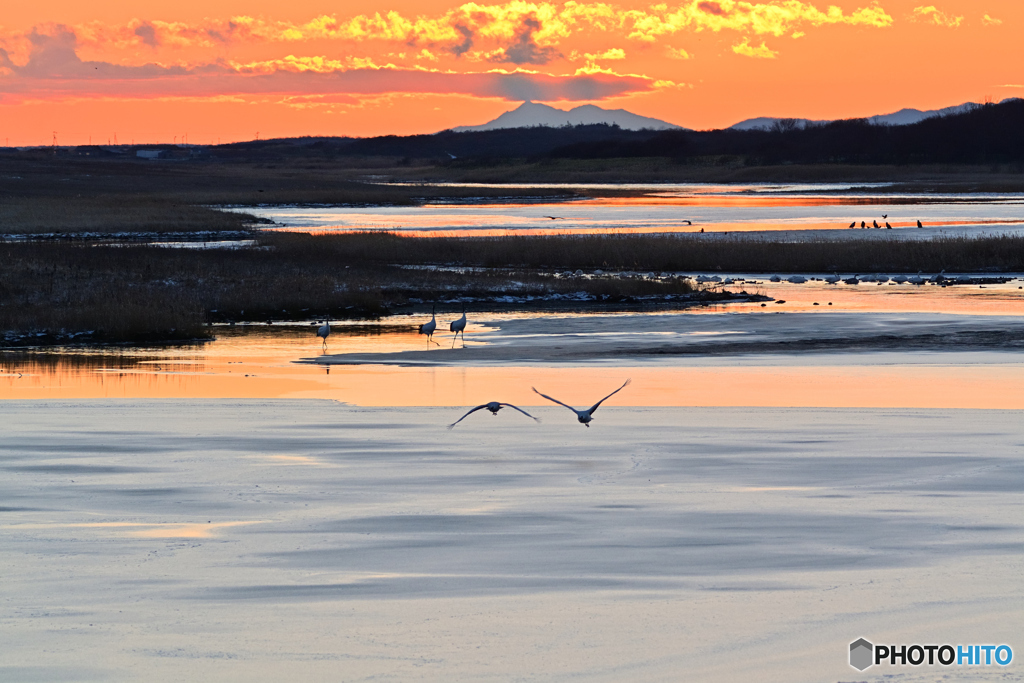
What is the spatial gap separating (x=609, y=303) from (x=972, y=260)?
17.4 metres

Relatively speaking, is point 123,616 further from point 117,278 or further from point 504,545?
point 117,278

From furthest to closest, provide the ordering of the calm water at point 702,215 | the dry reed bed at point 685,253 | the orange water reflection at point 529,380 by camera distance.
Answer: the calm water at point 702,215 → the dry reed bed at point 685,253 → the orange water reflection at point 529,380

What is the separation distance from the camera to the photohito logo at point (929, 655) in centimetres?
687

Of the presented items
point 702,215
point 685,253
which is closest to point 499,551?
point 685,253

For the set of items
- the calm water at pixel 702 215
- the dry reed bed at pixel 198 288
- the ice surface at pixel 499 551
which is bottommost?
the ice surface at pixel 499 551

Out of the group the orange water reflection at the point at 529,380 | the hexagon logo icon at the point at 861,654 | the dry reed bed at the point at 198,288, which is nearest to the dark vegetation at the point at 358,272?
the dry reed bed at the point at 198,288

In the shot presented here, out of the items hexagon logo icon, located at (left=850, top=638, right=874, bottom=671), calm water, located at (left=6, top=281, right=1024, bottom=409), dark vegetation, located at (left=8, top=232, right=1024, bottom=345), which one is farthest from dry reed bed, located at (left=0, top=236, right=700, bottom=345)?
hexagon logo icon, located at (left=850, top=638, right=874, bottom=671)

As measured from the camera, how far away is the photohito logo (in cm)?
687

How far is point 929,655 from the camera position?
22.9 feet

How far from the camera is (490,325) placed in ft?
103

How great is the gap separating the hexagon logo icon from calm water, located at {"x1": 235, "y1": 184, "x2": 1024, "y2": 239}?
52136mm

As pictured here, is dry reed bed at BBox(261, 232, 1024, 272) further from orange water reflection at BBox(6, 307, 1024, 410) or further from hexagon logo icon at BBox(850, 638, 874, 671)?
hexagon logo icon at BBox(850, 638, 874, 671)

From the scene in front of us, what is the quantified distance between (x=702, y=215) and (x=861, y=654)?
80104 mm

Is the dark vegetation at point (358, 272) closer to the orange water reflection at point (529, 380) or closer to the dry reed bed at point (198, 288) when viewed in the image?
the dry reed bed at point (198, 288)
